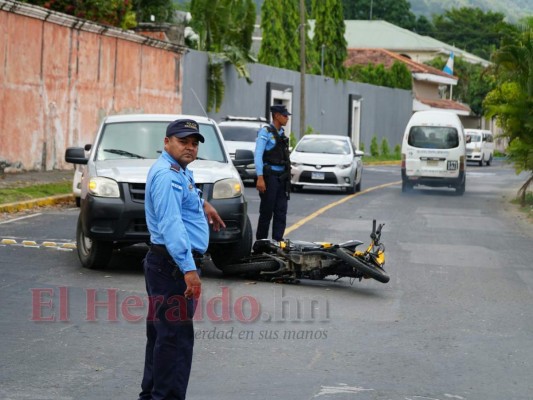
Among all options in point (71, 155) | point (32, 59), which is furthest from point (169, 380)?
point (32, 59)

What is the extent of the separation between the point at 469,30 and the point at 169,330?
111 metres

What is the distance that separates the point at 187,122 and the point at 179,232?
0.65m

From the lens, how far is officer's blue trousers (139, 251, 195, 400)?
20.4 ft

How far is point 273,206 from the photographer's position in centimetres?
1358

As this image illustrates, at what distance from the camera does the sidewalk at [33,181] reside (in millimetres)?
19359

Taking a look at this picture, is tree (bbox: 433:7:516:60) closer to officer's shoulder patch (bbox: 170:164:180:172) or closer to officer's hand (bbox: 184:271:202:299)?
officer's shoulder patch (bbox: 170:164:180:172)

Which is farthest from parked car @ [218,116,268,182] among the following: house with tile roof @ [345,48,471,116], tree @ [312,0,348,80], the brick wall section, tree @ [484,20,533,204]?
house with tile roof @ [345,48,471,116]

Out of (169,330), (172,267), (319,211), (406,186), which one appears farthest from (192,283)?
(406,186)

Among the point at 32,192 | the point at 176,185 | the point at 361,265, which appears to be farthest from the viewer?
the point at 32,192

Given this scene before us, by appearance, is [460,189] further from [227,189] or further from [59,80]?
[227,189]

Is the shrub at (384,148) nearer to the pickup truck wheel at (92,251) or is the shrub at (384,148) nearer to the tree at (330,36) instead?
the tree at (330,36)

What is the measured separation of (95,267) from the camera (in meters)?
12.3

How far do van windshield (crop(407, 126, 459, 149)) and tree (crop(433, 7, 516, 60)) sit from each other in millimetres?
81067

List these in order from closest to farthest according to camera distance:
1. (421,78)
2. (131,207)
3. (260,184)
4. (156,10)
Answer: (131,207) < (260,184) < (156,10) < (421,78)
